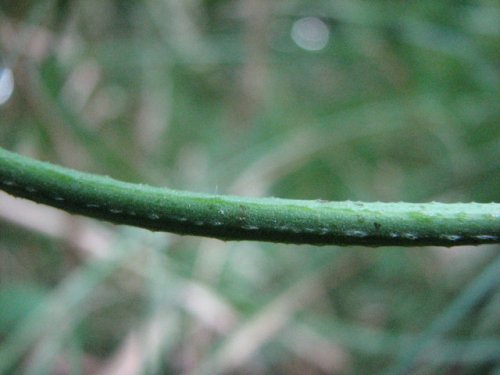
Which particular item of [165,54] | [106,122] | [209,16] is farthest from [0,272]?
[209,16]

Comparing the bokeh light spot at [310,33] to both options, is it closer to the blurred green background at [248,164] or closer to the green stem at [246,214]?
the blurred green background at [248,164]

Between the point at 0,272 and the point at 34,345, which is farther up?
the point at 0,272

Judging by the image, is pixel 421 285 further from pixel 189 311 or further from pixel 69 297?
pixel 69 297

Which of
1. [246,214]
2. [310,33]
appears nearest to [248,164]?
[310,33]

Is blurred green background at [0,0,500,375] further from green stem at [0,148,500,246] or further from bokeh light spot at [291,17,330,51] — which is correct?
green stem at [0,148,500,246]

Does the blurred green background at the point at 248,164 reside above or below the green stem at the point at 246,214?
above

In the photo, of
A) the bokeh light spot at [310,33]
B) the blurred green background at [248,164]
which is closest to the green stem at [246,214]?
the blurred green background at [248,164]
